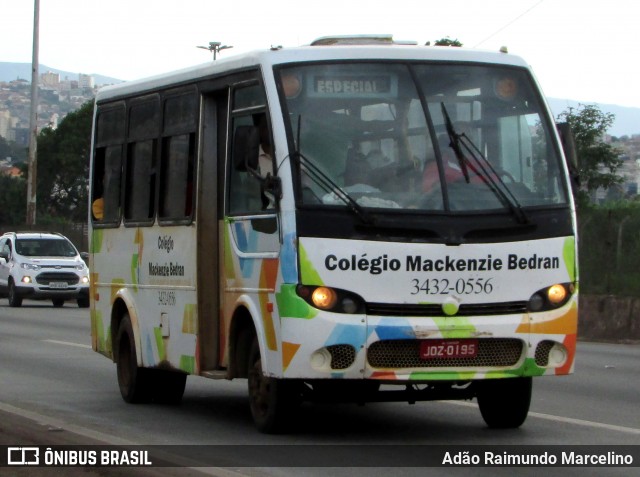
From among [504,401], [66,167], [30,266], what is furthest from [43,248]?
[66,167]

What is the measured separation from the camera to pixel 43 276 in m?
36.8

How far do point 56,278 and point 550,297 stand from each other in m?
27.6

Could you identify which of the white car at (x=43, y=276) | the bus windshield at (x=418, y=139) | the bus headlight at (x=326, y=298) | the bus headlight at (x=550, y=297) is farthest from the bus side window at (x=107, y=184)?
the white car at (x=43, y=276)

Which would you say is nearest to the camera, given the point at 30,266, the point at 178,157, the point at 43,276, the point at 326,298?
the point at 326,298

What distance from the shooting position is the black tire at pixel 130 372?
1370 centimetres

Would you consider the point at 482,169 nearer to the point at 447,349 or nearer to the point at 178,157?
the point at 447,349

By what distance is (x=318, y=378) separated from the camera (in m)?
10.1

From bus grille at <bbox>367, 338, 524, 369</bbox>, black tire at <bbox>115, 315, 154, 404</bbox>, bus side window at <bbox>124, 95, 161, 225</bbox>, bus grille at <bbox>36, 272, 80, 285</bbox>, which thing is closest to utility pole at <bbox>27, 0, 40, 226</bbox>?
bus grille at <bbox>36, 272, 80, 285</bbox>

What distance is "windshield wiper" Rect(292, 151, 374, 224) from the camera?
10.1 metres

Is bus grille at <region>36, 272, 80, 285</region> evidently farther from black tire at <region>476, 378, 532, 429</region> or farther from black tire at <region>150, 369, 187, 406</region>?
black tire at <region>476, 378, 532, 429</region>

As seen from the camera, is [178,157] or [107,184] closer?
[178,157]

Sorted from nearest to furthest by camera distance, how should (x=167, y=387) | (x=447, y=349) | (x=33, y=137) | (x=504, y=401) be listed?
(x=447, y=349) → (x=504, y=401) → (x=167, y=387) → (x=33, y=137)

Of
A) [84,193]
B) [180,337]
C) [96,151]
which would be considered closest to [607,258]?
[96,151]

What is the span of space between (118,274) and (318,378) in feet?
14.7
